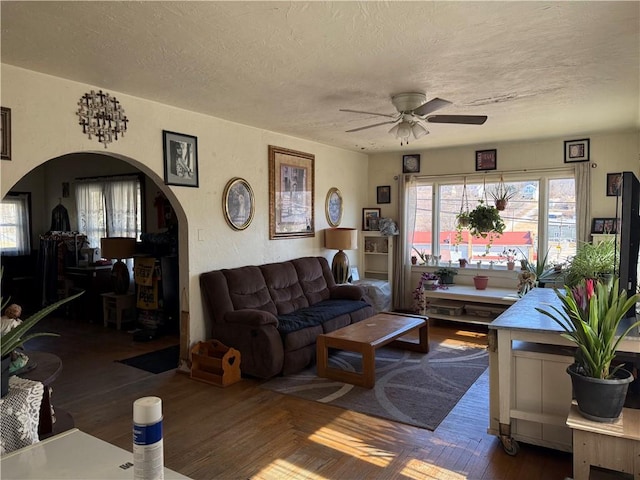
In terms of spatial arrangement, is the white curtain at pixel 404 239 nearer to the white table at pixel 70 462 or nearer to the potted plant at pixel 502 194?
the potted plant at pixel 502 194

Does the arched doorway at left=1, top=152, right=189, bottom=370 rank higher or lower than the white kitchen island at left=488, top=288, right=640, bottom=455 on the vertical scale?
higher

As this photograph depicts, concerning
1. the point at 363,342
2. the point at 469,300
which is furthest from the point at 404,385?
the point at 469,300

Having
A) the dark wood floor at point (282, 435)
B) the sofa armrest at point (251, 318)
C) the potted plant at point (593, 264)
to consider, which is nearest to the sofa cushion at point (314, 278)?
the sofa armrest at point (251, 318)

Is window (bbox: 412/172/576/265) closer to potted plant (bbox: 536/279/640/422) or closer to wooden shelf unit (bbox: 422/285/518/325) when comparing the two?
wooden shelf unit (bbox: 422/285/518/325)

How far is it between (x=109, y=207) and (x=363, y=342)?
15.9 ft

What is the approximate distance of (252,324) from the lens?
403 cm

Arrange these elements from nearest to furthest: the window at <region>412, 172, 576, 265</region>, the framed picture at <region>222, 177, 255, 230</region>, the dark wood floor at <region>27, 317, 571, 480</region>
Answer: the dark wood floor at <region>27, 317, 571, 480</region> < the framed picture at <region>222, 177, 255, 230</region> < the window at <region>412, 172, 576, 265</region>

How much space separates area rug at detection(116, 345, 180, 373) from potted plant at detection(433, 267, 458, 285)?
356cm

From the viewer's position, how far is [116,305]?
19.7ft

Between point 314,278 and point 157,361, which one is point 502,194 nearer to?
point 314,278

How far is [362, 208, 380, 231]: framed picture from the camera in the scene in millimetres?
6973

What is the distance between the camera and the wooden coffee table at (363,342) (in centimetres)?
381

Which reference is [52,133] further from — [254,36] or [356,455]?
[356,455]

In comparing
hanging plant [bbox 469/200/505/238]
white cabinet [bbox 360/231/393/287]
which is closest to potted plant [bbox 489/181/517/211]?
hanging plant [bbox 469/200/505/238]
